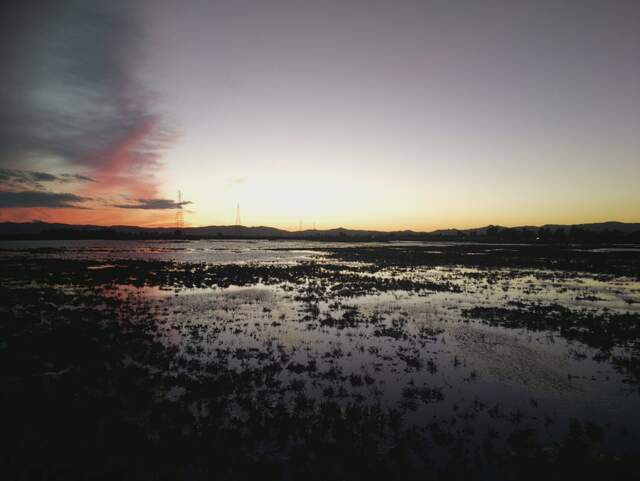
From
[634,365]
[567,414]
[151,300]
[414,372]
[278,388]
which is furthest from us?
[151,300]

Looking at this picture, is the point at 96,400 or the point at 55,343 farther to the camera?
the point at 55,343

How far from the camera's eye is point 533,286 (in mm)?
33375

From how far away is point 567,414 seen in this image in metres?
9.76

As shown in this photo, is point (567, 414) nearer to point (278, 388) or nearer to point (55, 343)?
point (278, 388)

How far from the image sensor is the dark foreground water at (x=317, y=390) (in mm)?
7465

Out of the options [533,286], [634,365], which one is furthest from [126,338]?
[533,286]

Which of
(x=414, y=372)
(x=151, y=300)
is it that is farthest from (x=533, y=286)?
(x=151, y=300)

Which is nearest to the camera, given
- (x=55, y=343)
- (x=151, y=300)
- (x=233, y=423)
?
(x=233, y=423)

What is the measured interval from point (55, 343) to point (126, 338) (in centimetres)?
265

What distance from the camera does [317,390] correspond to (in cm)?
1098

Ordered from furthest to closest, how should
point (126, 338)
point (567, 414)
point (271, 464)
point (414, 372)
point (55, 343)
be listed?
1. point (126, 338)
2. point (55, 343)
3. point (414, 372)
4. point (567, 414)
5. point (271, 464)

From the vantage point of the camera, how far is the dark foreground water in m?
7.46

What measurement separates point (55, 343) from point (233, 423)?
35.8 feet

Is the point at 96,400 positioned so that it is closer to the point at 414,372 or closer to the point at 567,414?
the point at 414,372
